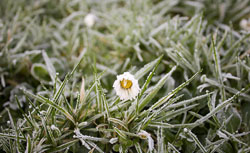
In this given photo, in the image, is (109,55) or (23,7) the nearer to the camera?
(109,55)

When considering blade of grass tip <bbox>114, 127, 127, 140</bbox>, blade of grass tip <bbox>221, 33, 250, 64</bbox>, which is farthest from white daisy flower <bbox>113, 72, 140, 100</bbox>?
blade of grass tip <bbox>221, 33, 250, 64</bbox>

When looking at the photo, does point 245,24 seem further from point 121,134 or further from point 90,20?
Answer: point 121,134

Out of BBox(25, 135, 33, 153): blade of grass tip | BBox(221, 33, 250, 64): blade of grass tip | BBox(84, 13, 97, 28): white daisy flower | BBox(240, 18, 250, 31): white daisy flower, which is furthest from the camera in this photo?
BBox(84, 13, 97, 28): white daisy flower

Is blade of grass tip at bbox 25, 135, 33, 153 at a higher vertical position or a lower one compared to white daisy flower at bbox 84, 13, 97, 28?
lower

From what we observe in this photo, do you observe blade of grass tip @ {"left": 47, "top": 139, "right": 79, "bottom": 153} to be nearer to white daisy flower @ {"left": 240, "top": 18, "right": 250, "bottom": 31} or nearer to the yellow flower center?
the yellow flower center

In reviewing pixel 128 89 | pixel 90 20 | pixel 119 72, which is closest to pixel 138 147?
pixel 128 89

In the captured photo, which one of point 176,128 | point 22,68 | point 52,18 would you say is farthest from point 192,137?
point 52,18

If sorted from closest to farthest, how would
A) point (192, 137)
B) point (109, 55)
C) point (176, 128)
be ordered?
point (192, 137) < point (176, 128) < point (109, 55)

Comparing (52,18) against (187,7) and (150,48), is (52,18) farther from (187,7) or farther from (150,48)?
(187,7)
